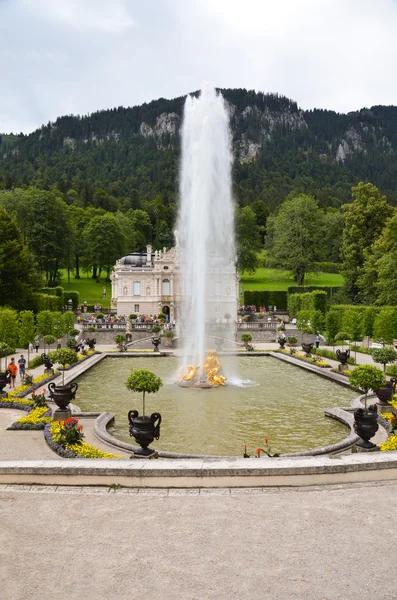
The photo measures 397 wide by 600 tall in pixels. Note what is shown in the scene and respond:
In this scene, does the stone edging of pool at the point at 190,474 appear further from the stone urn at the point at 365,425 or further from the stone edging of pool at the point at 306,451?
the stone urn at the point at 365,425

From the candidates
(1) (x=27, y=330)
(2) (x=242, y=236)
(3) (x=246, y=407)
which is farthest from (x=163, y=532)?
(2) (x=242, y=236)

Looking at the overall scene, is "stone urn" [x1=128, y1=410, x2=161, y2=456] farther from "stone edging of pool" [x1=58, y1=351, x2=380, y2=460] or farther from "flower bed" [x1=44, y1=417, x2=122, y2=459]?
"stone edging of pool" [x1=58, y1=351, x2=380, y2=460]

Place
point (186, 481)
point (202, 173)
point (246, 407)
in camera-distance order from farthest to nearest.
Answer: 1. point (202, 173)
2. point (246, 407)
3. point (186, 481)

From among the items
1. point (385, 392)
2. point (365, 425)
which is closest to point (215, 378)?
point (385, 392)

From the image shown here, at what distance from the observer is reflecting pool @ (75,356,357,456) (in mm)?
16297

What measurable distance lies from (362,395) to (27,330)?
70.2 feet

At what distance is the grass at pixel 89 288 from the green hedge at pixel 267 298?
69.3 feet

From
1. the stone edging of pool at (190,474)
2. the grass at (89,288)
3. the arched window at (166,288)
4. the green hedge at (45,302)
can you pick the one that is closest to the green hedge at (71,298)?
the grass at (89,288)

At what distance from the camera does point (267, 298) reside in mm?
76562

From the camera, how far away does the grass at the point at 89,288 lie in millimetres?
79562

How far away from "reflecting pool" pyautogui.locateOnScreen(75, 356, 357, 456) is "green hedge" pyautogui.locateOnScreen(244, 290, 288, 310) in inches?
1723

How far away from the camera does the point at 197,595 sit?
20.5 ft

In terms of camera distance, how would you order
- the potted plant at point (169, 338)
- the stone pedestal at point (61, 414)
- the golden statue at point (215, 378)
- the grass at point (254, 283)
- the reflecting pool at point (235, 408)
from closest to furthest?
1. the reflecting pool at point (235, 408)
2. the stone pedestal at point (61, 414)
3. the golden statue at point (215, 378)
4. the potted plant at point (169, 338)
5. the grass at point (254, 283)

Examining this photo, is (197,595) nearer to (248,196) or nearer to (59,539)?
(59,539)
